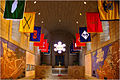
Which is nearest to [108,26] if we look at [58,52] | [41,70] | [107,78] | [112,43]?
[112,43]

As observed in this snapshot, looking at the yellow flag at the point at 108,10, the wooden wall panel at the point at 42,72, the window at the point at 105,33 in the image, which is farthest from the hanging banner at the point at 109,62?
the wooden wall panel at the point at 42,72

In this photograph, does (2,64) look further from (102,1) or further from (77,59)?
(77,59)

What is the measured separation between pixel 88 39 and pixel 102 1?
540cm

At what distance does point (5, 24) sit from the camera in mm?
10133

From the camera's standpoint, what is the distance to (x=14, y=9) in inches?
279

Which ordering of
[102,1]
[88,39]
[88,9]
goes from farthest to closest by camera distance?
[88,9], [88,39], [102,1]

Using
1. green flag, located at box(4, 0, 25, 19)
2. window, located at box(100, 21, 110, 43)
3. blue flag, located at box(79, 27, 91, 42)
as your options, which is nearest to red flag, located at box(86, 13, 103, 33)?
window, located at box(100, 21, 110, 43)

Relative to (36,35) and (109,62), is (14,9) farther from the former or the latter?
(109,62)

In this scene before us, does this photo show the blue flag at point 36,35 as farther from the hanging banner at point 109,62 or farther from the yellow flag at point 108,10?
the yellow flag at point 108,10

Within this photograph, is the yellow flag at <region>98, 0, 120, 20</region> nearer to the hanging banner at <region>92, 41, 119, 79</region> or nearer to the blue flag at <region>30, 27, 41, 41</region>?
the hanging banner at <region>92, 41, 119, 79</region>

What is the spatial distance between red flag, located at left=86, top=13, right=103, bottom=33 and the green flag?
4328mm

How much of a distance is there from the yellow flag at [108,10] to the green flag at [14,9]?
12.7 feet

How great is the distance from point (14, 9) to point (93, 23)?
490 centimetres

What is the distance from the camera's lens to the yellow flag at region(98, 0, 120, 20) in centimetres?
730
